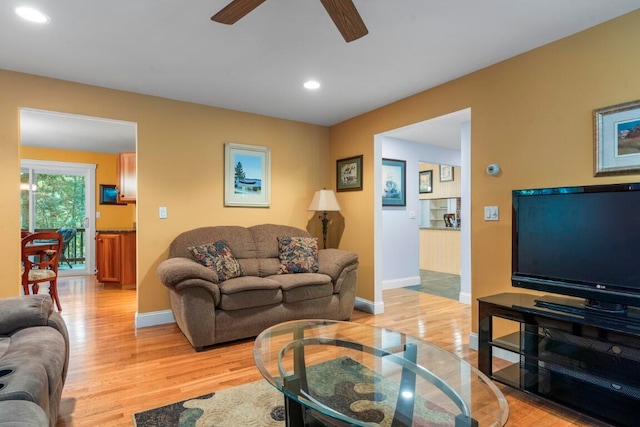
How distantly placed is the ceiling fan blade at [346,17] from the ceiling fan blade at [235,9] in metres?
0.34

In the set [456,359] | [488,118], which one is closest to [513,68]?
[488,118]

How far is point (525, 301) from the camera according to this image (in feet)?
7.74

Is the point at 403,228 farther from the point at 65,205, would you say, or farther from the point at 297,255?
the point at 65,205

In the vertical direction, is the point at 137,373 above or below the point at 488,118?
below

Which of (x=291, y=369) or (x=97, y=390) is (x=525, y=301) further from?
(x=97, y=390)

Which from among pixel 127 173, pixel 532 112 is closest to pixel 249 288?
pixel 532 112

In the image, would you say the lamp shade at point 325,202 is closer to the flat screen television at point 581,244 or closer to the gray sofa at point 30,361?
the flat screen television at point 581,244

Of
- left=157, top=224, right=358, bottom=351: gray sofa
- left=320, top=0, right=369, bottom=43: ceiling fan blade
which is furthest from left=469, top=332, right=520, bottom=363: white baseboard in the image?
left=320, top=0, right=369, bottom=43: ceiling fan blade

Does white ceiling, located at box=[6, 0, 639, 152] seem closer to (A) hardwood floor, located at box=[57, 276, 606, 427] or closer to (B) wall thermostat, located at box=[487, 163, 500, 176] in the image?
(B) wall thermostat, located at box=[487, 163, 500, 176]

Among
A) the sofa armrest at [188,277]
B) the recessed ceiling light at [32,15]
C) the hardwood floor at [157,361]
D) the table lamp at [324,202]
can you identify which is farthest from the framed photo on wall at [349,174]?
the recessed ceiling light at [32,15]

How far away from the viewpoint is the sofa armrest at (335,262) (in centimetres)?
366

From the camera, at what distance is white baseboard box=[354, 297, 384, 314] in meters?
4.11

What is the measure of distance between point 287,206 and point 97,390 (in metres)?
2.80

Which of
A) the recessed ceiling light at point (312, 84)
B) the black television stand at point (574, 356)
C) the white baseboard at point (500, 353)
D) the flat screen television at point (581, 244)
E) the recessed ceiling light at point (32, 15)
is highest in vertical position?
the recessed ceiling light at point (32, 15)
